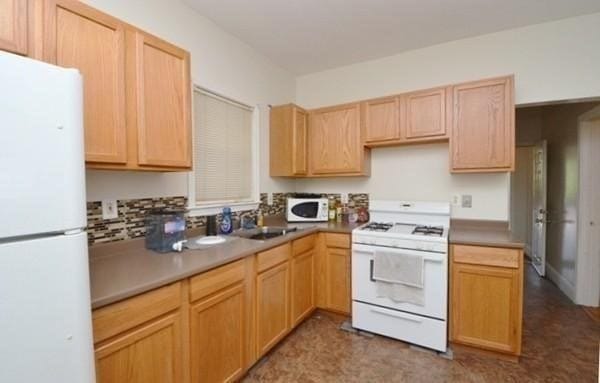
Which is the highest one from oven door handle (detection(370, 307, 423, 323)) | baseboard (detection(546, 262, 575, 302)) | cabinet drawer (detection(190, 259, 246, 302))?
cabinet drawer (detection(190, 259, 246, 302))

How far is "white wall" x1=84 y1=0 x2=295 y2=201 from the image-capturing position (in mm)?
1735

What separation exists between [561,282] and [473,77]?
110 inches

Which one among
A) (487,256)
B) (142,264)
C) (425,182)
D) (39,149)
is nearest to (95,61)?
(39,149)

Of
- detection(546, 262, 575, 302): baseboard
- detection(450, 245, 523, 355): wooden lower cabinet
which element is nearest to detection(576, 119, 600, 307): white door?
detection(546, 262, 575, 302): baseboard

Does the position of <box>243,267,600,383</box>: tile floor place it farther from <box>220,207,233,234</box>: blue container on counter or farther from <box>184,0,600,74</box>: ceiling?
<box>184,0,600,74</box>: ceiling

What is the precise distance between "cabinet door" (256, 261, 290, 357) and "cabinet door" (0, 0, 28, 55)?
1655 mm

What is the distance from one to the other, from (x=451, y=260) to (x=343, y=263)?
0.92 m

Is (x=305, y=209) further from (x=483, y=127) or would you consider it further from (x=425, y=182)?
(x=483, y=127)

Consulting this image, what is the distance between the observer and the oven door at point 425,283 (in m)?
2.16

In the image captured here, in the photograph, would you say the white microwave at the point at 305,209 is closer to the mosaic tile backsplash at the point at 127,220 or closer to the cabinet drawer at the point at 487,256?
the mosaic tile backsplash at the point at 127,220

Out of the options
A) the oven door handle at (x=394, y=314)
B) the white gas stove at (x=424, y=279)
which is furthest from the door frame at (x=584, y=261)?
the oven door handle at (x=394, y=314)

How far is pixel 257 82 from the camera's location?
2980 mm

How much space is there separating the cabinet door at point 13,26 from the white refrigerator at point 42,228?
42 centimetres

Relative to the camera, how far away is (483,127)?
2383 mm
